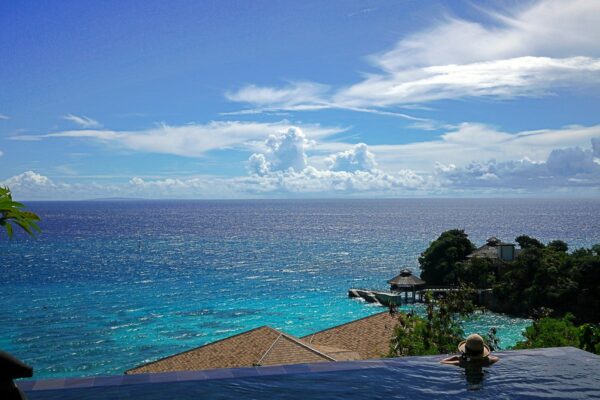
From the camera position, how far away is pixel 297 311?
46.7 m

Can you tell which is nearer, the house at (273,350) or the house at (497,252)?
the house at (273,350)

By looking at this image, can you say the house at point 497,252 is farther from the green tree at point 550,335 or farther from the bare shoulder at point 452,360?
the bare shoulder at point 452,360

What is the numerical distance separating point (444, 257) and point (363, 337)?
26.1 meters

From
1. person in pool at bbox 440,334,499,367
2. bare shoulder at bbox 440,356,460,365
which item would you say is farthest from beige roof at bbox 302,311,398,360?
person in pool at bbox 440,334,499,367

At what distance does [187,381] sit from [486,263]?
42562 mm

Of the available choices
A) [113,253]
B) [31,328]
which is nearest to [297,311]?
[31,328]

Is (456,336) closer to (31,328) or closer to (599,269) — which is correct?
(599,269)

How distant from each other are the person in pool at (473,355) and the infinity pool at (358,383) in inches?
8.2

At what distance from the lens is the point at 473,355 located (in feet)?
34.4

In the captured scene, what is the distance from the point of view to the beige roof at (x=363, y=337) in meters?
27.3

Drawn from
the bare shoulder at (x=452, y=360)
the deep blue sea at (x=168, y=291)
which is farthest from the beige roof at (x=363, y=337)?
the bare shoulder at (x=452, y=360)

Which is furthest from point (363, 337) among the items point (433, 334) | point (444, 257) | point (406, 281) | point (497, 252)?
point (444, 257)

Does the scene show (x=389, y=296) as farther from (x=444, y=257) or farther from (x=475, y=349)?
(x=475, y=349)

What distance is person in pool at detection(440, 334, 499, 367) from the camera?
411 inches
